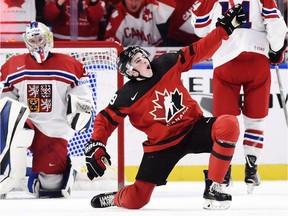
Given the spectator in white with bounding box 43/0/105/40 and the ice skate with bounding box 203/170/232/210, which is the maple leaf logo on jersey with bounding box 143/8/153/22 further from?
the ice skate with bounding box 203/170/232/210

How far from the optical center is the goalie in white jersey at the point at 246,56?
5047mm

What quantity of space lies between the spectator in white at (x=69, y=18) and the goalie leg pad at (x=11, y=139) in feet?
4.53

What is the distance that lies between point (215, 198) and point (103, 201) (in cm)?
54

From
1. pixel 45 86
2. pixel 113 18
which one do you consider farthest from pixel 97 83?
pixel 113 18

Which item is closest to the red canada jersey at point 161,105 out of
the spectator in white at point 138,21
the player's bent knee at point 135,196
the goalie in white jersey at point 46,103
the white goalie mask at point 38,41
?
the player's bent knee at point 135,196

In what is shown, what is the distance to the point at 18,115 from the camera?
16.4 feet

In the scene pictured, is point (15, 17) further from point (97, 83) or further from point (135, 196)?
point (135, 196)

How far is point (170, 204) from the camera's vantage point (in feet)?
14.7

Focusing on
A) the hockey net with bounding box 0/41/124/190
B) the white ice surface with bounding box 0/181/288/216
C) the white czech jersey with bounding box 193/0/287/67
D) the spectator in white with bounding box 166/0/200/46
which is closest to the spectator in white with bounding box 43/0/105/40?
the spectator in white with bounding box 166/0/200/46

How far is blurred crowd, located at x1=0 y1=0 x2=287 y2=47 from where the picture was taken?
6.20 metres

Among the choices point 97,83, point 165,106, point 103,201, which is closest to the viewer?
point 165,106

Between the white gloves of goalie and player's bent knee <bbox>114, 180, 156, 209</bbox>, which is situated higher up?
the white gloves of goalie

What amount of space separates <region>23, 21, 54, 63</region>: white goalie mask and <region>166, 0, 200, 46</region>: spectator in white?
5.42ft

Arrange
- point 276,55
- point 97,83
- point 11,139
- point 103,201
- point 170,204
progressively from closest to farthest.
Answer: point 103,201, point 170,204, point 11,139, point 276,55, point 97,83
